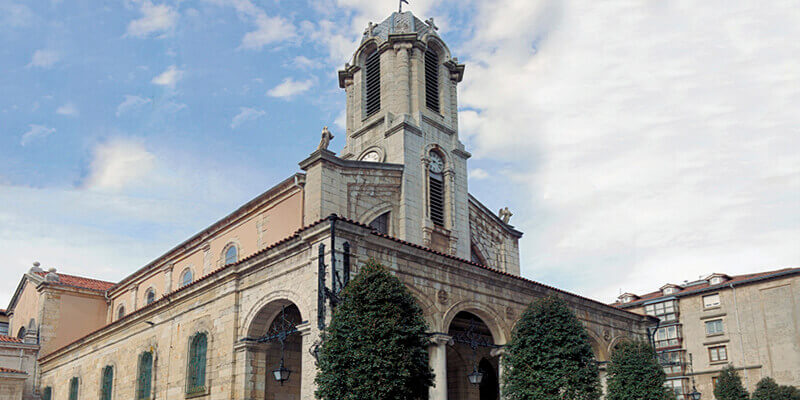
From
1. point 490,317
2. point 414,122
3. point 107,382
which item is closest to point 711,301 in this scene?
point 414,122

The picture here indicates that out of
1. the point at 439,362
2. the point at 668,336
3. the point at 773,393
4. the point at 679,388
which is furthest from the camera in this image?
the point at 668,336

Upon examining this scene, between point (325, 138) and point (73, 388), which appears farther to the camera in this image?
point (73, 388)

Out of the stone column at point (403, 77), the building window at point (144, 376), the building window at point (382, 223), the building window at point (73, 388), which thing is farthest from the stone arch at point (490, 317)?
the building window at point (73, 388)

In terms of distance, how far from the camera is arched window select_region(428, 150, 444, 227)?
28172 mm

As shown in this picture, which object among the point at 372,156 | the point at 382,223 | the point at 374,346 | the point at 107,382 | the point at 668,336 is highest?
the point at 372,156

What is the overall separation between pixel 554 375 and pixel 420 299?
13.8ft

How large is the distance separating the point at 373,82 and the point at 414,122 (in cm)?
341

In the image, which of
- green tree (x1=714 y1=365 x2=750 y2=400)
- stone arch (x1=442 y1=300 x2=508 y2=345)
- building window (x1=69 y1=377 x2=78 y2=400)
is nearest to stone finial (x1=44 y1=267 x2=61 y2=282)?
building window (x1=69 y1=377 x2=78 y2=400)

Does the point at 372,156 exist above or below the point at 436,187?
above

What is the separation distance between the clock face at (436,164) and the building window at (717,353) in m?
24.8

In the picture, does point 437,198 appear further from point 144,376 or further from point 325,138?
point 144,376

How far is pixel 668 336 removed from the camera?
4506 centimetres

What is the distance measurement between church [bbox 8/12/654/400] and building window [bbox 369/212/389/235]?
8cm

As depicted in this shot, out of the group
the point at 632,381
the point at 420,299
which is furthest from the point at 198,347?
the point at 632,381
